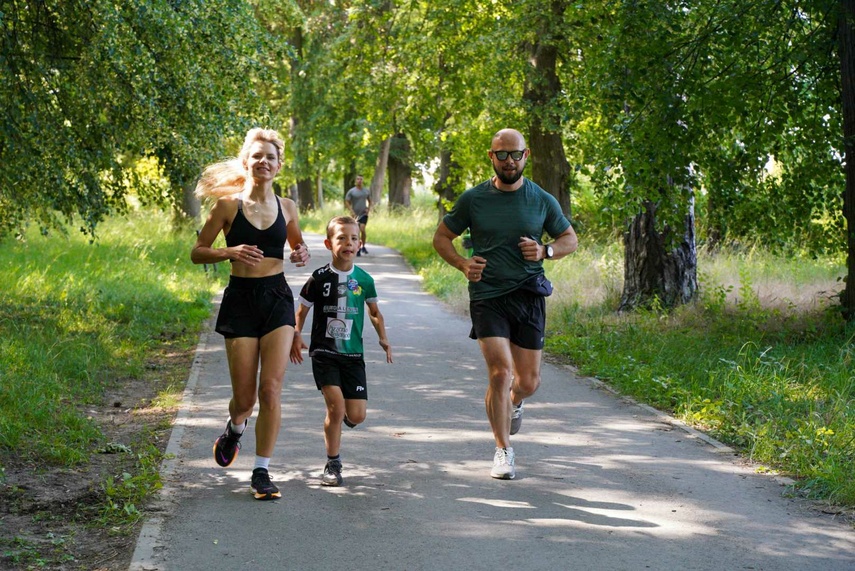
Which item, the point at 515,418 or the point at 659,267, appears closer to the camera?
the point at 515,418

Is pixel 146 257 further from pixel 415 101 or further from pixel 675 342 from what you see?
pixel 675 342

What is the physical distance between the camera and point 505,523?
618 cm

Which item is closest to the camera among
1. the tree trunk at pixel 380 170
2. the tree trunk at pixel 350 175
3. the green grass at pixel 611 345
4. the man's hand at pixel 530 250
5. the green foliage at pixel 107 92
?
the man's hand at pixel 530 250

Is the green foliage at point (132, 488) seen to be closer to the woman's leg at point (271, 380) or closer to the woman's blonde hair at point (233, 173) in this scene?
the woman's leg at point (271, 380)

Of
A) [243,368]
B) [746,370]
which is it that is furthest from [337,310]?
[746,370]

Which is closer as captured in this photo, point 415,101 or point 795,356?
point 795,356

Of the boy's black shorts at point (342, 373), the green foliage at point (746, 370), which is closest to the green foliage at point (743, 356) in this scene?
the green foliage at point (746, 370)

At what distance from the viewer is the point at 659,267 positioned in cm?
1469

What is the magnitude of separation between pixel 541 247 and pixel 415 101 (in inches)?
719

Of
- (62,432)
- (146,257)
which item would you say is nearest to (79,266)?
(146,257)

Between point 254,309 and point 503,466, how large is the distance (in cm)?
189

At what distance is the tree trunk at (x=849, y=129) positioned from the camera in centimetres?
1148

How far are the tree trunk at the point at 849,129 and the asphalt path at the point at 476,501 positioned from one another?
3.34 metres

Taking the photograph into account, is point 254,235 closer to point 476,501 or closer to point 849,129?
point 476,501
